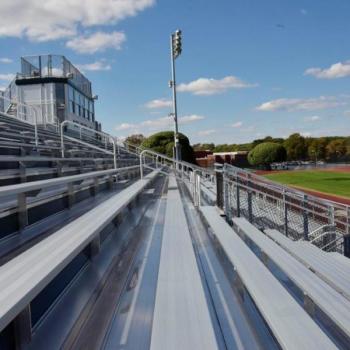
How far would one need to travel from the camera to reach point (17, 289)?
5.28ft

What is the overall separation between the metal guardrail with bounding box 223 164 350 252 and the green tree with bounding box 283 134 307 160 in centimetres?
7011

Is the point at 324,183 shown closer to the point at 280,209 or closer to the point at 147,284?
the point at 280,209

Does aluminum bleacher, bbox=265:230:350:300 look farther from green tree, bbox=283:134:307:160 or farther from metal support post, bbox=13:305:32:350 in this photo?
green tree, bbox=283:134:307:160

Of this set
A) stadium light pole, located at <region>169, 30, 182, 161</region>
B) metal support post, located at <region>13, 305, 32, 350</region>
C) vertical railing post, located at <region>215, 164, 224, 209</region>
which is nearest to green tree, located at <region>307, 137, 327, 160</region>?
stadium light pole, located at <region>169, 30, 182, 161</region>

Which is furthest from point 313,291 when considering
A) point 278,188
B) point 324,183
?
point 324,183

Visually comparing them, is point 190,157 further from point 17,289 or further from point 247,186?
point 17,289

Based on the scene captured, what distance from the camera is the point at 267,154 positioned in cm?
4688

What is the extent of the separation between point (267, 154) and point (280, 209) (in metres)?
42.1

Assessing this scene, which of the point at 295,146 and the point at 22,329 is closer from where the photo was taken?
the point at 22,329

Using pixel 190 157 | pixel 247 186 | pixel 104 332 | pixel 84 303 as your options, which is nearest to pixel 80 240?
pixel 84 303

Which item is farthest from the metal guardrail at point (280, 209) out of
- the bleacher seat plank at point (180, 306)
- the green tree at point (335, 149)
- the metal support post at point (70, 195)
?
the green tree at point (335, 149)

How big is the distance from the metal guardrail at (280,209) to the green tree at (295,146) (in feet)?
230

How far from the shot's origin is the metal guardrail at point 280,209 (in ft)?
17.5

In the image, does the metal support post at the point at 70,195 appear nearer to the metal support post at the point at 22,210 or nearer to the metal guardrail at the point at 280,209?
the metal support post at the point at 22,210
